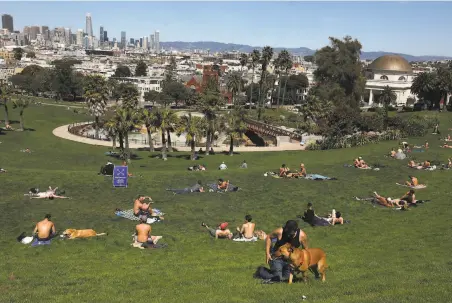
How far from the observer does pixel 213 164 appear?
45125 mm

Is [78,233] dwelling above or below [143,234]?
below

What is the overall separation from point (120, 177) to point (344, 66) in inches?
2717

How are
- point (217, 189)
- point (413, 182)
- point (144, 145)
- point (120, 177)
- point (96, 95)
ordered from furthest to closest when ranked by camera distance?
point (96, 95) < point (144, 145) < point (413, 182) < point (120, 177) < point (217, 189)

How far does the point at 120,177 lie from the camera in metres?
27.6

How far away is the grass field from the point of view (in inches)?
441

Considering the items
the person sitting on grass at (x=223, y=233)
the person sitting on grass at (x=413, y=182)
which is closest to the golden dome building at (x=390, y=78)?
the person sitting on grass at (x=413, y=182)

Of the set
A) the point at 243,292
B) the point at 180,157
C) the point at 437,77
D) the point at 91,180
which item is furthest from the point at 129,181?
the point at 437,77

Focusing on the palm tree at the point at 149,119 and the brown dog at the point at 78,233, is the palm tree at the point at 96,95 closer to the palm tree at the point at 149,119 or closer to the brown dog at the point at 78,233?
the palm tree at the point at 149,119

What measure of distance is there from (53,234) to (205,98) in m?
38.8

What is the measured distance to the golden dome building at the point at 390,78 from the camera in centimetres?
13450

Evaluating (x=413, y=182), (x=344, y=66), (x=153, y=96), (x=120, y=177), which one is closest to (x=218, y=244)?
(x=120, y=177)

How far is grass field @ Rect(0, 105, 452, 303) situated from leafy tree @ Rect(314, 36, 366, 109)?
175 ft

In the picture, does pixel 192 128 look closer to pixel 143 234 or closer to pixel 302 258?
pixel 143 234

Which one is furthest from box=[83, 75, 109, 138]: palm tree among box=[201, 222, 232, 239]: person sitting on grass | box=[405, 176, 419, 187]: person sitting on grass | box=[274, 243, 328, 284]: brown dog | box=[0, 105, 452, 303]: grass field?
box=[274, 243, 328, 284]: brown dog
